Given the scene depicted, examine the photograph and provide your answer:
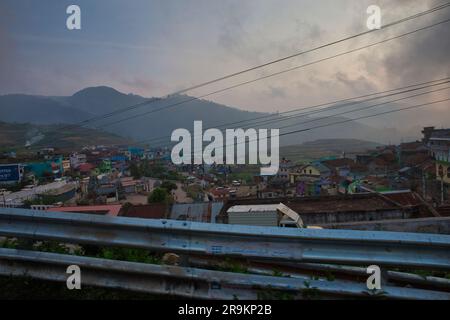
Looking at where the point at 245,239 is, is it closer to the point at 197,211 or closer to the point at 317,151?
the point at 197,211

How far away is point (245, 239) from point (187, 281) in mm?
487

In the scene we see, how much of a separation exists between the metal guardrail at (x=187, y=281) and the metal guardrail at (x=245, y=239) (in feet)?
0.45

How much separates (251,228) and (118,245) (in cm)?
99

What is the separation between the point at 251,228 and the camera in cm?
238

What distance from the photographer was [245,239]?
2.38 metres

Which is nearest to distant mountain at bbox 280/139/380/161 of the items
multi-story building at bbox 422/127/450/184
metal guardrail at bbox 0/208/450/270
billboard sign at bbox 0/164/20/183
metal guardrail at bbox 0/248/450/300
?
multi-story building at bbox 422/127/450/184

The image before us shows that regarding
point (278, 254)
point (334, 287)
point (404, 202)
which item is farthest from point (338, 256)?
point (404, 202)

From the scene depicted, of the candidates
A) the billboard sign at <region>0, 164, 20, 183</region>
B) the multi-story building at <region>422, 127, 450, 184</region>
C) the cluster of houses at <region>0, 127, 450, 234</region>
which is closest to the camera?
the billboard sign at <region>0, 164, 20, 183</region>

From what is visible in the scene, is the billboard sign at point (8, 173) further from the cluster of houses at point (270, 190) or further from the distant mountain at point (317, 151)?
the distant mountain at point (317, 151)

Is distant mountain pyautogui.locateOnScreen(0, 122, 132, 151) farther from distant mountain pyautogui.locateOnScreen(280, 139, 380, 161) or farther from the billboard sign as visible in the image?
distant mountain pyautogui.locateOnScreen(280, 139, 380, 161)

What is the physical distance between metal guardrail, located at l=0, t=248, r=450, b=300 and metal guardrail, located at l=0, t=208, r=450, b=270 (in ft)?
0.45

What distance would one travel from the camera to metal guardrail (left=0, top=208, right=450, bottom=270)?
2205 millimetres

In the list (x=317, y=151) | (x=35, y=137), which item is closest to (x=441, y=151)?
(x=35, y=137)
